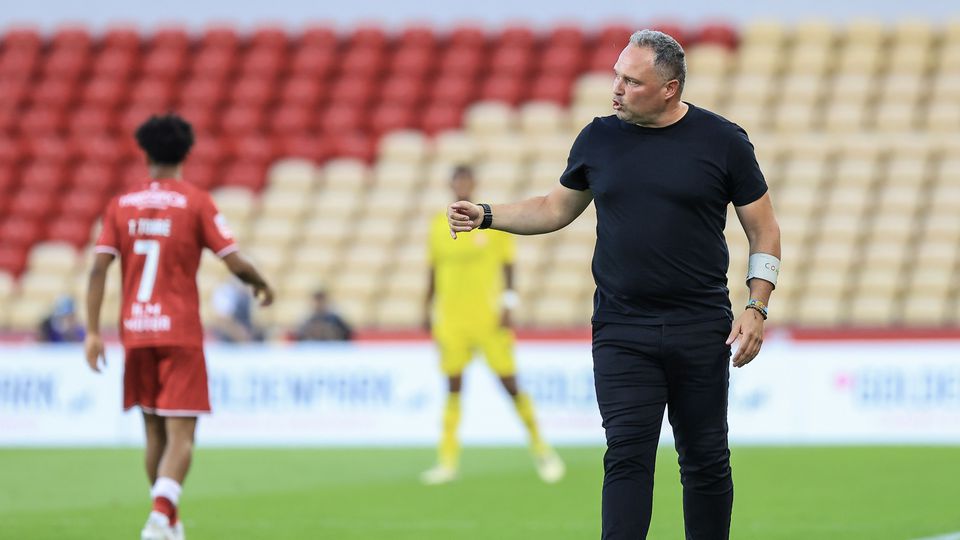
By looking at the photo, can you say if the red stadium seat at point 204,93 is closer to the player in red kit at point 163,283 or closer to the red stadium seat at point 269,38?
the red stadium seat at point 269,38

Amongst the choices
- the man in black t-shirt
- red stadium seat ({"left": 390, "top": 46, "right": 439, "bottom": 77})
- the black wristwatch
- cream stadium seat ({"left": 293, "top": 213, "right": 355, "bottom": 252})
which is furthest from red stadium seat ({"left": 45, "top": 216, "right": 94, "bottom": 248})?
the man in black t-shirt

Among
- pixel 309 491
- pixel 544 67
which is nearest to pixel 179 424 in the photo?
pixel 309 491

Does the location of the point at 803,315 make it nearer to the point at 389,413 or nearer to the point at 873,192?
the point at 873,192

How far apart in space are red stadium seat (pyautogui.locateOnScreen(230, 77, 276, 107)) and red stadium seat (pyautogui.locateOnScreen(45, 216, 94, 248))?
128 inches

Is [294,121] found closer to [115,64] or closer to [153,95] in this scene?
[153,95]

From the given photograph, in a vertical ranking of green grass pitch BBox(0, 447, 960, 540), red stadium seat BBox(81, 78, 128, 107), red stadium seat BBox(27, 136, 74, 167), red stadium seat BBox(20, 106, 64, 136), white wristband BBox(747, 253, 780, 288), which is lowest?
green grass pitch BBox(0, 447, 960, 540)

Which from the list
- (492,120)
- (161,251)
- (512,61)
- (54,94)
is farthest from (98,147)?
(161,251)

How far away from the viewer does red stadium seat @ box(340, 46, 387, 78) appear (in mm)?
24469

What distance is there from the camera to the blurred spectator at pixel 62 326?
17453mm

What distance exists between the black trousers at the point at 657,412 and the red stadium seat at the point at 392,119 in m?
17.9

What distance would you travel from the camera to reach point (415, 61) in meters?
24.3

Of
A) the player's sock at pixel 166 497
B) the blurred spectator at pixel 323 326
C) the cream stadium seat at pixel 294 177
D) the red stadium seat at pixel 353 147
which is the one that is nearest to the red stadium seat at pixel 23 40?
the cream stadium seat at pixel 294 177

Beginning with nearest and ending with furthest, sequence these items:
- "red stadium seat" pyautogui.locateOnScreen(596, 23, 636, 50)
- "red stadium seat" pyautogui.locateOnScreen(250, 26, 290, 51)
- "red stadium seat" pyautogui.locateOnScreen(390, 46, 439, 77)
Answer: "red stadium seat" pyautogui.locateOnScreen(596, 23, 636, 50)
"red stadium seat" pyautogui.locateOnScreen(390, 46, 439, 77)
"red stadium seat" pyautogui.locateOnScreen(250, 26, 290, 51)

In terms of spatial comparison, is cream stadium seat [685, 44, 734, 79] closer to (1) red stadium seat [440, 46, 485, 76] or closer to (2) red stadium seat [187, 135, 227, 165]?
(1) red stadium seat [440, 46, 485, 76]
